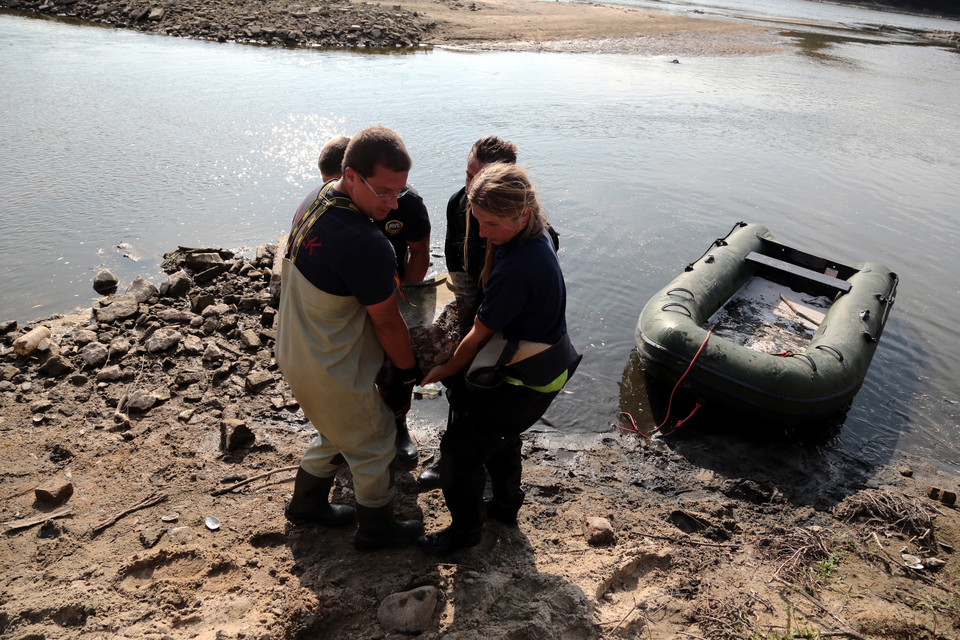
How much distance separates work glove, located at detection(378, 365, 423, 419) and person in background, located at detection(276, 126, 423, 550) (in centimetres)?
1

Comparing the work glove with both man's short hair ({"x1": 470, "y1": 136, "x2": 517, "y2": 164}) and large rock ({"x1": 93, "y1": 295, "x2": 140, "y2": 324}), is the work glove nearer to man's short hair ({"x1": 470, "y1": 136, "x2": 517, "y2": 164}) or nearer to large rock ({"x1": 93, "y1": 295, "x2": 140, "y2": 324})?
man's short hair ({"x1": 470, "y1": 136, "x2": 517, "y2": 164})

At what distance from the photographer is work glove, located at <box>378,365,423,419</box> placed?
3.21 m

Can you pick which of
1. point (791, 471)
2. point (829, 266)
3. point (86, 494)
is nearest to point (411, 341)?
point (86, 494)

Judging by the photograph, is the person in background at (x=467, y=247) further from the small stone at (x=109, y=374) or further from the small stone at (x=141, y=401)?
the small stone at (x=109, y=374)

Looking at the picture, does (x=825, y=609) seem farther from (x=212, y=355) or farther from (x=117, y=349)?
(x=117, y=349)

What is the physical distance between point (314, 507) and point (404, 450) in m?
0.92

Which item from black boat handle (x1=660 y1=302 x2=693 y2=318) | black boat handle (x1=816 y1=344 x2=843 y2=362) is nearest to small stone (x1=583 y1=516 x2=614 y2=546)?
black boat handle (x1=660 y1=302 x2=693 y2=318)

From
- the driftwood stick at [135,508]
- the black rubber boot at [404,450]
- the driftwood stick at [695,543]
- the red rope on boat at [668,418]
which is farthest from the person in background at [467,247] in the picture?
Result: the red rope on boat at [668,418]

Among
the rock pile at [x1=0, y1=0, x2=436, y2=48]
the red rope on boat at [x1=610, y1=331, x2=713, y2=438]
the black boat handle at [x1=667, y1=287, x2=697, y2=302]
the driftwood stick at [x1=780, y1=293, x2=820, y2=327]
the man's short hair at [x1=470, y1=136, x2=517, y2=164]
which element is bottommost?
the red rope on boat at [x1=610, y1=331, x2=713, y2=438]

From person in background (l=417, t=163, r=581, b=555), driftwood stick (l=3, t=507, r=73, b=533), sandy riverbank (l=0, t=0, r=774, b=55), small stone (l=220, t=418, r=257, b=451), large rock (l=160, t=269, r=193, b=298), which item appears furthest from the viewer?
sandy riverbank (l=0, t=0, r=774, b=55)

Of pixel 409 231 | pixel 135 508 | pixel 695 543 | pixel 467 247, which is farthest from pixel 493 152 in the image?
pixel 135 508

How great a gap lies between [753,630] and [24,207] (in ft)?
31.7

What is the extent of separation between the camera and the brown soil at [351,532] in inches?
117

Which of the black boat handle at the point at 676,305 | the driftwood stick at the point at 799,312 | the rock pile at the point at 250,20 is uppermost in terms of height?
the rock pile at the point at 250,20
